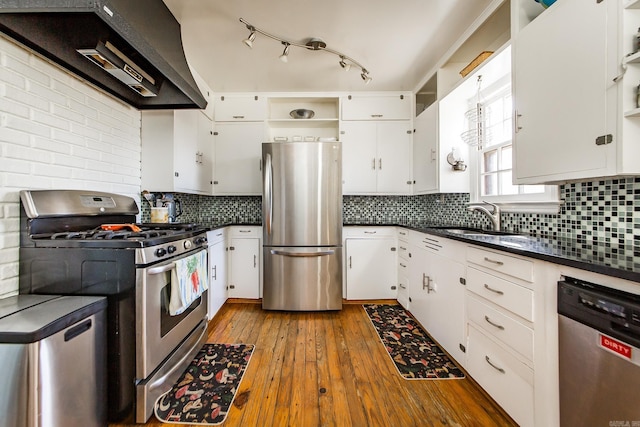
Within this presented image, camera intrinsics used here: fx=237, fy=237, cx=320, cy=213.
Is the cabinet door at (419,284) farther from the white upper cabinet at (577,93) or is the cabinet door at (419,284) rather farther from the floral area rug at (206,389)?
the floral area rug at (206,389)

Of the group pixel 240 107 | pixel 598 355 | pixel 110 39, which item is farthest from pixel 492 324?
pixel 240 107

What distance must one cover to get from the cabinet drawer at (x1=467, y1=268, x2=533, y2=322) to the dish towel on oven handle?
5.81 ft

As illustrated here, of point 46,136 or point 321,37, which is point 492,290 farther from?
point 46,136

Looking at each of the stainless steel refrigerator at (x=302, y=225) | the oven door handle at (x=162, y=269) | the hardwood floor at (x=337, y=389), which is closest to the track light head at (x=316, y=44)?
the stainless steel refrigerator at (x=302, y=225)

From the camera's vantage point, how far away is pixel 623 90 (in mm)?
944

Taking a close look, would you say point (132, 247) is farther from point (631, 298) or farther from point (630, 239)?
point (630, 239)

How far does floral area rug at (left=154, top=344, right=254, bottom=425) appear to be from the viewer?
1.29 metres

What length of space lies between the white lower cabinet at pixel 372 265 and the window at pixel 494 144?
0.98 metres

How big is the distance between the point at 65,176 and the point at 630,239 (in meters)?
3.15

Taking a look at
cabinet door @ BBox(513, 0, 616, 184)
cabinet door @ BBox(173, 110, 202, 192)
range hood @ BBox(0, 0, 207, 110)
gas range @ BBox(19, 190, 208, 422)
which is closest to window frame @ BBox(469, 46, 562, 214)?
cabinet door @ BBox(513, 0, 616, 184)

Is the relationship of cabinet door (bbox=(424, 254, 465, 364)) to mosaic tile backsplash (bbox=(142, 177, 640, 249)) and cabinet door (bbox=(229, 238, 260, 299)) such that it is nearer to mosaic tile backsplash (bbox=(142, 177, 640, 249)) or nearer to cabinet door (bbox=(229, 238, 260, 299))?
mosaic tile backsplash (bbox=(142, 177, 640, 249))

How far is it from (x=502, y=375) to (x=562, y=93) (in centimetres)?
145

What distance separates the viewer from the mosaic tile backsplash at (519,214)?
1186 mm

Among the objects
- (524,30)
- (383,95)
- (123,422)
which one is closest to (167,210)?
(123,422)
